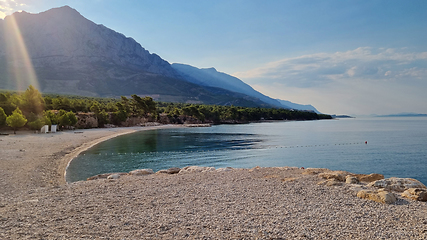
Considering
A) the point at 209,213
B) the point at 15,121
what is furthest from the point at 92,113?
the point at 209,213

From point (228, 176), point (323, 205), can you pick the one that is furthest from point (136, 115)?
point (323, 205)

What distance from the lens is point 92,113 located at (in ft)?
203

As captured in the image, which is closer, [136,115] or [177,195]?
[177,195]

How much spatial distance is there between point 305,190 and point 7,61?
217216mm

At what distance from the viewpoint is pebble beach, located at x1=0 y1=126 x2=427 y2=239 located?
5.83 meters

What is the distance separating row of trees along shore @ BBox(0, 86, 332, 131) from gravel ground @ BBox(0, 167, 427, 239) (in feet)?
123

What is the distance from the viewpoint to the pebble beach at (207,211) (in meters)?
5.83

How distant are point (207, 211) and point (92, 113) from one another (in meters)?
61.8

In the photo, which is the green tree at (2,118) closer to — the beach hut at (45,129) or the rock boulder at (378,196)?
the beach hut at (45,129)

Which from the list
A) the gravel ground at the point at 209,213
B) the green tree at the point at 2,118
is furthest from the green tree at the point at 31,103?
the gravel ground at the point at 209,213

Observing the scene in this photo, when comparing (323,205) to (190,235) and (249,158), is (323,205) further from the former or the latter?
(249,158)

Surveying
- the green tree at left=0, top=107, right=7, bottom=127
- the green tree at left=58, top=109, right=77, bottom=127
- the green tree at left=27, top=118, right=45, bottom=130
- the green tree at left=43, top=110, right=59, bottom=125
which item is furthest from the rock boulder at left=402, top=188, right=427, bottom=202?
the green tree at left=58, top=109, right=77, bottom=127

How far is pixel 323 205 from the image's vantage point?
305 inches

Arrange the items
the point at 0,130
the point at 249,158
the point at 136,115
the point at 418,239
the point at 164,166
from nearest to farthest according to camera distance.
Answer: the point at 418,239 < the point at 164,166 < the point at 249,158 < the point at 0,130 < the point at 136,115
